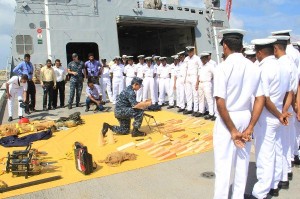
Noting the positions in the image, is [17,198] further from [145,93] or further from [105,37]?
[105,37]

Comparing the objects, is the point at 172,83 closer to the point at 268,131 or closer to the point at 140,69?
the point at 140,69

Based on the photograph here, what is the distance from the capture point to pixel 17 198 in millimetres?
3590

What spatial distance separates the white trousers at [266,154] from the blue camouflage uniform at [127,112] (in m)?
3.48

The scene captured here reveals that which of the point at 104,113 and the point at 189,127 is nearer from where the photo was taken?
the point at 189,127

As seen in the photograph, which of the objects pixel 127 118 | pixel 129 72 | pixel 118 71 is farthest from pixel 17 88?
pixel 127 118

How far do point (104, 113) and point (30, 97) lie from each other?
2.78 m

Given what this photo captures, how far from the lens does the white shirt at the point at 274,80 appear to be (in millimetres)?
3035

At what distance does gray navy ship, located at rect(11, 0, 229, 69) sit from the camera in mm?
14234

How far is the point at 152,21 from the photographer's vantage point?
18.3 metres

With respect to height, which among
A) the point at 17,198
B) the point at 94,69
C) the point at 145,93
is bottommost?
the point at 17,198

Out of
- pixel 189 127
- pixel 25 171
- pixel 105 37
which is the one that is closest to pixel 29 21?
pixel 105 37

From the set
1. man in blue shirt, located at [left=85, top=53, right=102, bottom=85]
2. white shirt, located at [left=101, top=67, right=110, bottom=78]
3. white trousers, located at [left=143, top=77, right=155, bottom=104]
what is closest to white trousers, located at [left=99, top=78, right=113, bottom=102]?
white shirt, located at [left=101, top=67, right=110, bottom=78]

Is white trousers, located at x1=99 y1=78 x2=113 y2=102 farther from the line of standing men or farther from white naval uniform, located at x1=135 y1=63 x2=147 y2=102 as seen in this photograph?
the line of standing men

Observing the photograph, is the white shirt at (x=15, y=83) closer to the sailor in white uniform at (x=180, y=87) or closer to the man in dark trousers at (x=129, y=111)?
the man in dark trousers at (x=129, y=111)
